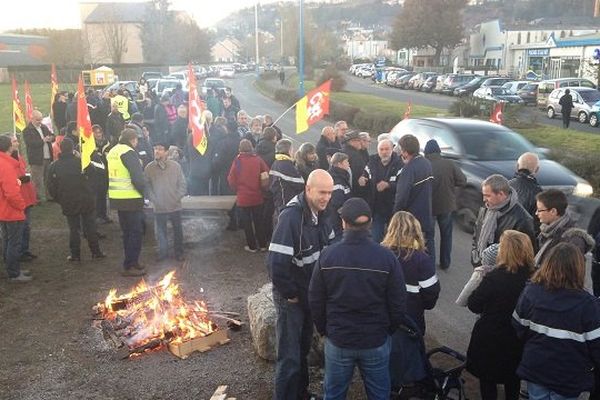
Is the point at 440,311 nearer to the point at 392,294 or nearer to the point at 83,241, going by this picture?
the point at 392,294

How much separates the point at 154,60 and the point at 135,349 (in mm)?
73314

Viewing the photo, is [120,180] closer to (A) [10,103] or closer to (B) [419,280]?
(B) [419,280]

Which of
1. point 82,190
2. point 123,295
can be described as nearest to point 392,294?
point 123,295

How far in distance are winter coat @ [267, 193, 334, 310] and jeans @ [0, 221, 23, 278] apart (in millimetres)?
5016

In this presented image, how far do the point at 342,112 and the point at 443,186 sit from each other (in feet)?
61.2

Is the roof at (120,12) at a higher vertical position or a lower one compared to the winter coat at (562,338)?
higher

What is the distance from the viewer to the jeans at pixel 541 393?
150 inches

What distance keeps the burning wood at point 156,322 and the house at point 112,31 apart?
6274cm

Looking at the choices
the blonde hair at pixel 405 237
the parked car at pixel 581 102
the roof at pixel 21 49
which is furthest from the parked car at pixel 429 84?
the roof at pixel 21 49

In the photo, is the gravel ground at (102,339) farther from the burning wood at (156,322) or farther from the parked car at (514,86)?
the parked car at (514,86)

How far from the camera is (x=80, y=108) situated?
8.83m

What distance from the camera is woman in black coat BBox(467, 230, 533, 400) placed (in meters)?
4.18

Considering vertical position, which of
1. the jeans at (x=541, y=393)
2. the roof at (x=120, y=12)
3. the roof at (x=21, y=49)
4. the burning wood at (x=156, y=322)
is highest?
the roof at (x=120, y=12)

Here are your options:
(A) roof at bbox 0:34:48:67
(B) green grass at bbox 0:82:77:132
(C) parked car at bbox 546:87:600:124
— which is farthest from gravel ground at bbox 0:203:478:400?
(A) roof at bbox 0:34:48:67
